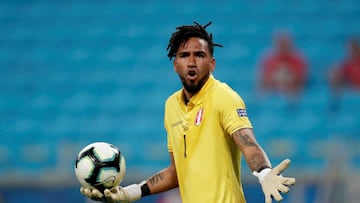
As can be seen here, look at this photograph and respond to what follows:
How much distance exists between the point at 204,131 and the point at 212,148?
95 mm

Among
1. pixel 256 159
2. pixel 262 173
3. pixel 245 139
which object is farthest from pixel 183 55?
pixel 262 173

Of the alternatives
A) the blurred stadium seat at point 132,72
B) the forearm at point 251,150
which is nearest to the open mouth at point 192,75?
the forearm at point 251,150

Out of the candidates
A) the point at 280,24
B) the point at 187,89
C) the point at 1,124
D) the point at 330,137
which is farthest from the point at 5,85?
the point at 187,89

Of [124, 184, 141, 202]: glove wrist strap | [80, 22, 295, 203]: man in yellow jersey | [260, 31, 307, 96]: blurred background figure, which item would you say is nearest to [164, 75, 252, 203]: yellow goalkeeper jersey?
[80, 22, 295, 203]: man in yellow jersey

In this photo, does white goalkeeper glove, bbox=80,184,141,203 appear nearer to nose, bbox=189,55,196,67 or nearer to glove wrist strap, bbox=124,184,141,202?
glove wrist strap, bbox=124,184,141,202

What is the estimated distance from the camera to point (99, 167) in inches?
174

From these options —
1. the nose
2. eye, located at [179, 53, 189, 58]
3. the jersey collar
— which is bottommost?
the jersey collar

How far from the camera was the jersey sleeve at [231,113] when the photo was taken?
404 cm

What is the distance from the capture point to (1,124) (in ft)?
34.7

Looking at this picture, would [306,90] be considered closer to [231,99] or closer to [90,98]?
[90,98]

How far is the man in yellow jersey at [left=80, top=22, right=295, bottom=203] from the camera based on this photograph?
4105 millimetres

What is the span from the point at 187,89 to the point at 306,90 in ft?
18.5

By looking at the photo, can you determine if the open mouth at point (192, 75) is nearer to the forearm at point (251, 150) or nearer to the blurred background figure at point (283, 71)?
the forearm at point (251, 150)

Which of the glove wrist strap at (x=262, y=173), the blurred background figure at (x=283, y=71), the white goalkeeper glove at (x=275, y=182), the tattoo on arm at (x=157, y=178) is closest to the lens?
the white goalkeeper glove at (x=275, y=182)
